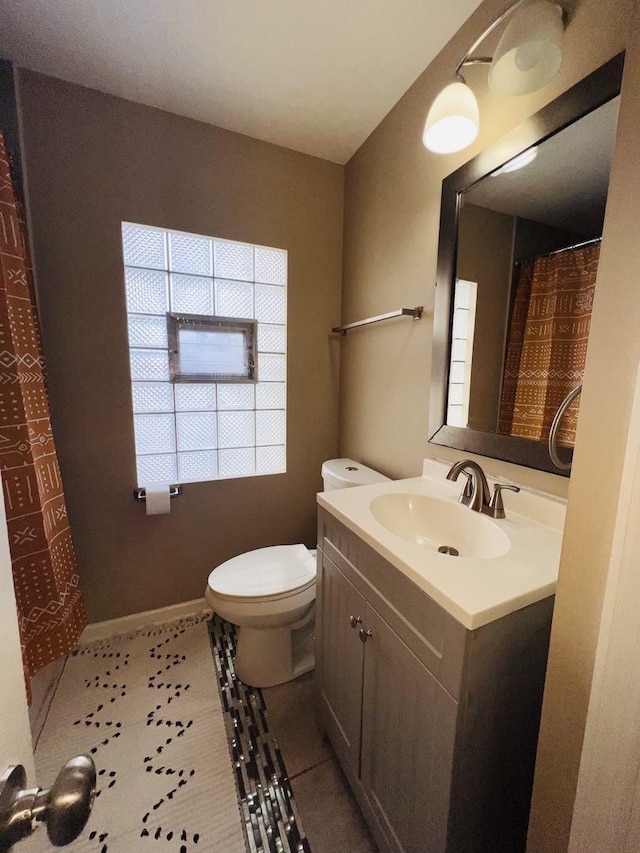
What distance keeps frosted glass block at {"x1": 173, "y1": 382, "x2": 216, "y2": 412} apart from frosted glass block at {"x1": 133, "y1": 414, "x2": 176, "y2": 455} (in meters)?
0.09

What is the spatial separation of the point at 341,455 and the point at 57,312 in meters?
1.54

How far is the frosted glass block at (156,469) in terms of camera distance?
1.65m

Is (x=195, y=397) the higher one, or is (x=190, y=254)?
(x=190, y=254)

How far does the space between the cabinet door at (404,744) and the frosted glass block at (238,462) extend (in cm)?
116

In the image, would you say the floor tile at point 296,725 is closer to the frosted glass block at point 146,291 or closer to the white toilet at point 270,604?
the white toilet at point 270,604

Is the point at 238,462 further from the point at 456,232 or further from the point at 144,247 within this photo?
the point at 456,232

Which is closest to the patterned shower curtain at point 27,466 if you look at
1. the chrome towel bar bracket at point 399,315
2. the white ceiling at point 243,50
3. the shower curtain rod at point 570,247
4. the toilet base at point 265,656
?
the white ceiling at point 243,50

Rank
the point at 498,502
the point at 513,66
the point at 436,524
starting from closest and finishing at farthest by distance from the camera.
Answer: the point at 513,66, the point at 498,502, the point at 436,524

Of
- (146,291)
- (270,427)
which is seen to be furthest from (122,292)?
(270,427)

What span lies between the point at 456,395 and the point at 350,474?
638mm

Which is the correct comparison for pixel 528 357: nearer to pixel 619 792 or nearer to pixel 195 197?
pixel 619 792

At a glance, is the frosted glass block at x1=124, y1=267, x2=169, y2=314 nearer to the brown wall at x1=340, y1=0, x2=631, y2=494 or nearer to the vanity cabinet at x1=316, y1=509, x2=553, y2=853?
the brown wall at x1=340, y1=0, x2=631, y2=494

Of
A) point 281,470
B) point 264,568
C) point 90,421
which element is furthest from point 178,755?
point 90,421

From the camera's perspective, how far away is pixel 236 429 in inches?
72.0
